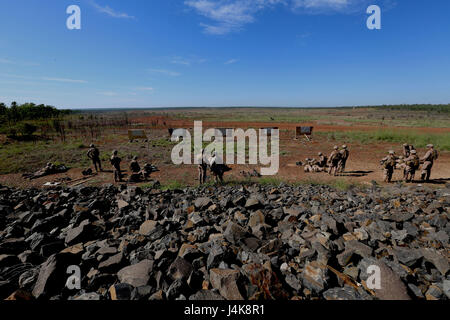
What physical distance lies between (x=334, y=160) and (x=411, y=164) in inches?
130

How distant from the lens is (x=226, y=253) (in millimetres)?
3662

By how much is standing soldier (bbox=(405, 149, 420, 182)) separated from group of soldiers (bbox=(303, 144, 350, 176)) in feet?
8.77

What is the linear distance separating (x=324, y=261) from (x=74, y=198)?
8.84 m

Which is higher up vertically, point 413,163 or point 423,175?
point 413,163

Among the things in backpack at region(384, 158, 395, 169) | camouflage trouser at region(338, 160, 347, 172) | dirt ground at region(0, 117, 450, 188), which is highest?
backpack at region(384, 158, 395, 169)

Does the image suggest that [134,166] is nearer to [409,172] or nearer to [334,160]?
[334,160]

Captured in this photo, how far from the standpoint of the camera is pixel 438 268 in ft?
11.2

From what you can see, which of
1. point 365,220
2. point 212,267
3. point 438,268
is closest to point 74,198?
point 212,267

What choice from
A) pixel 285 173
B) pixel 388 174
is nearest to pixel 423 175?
pixel 388 174

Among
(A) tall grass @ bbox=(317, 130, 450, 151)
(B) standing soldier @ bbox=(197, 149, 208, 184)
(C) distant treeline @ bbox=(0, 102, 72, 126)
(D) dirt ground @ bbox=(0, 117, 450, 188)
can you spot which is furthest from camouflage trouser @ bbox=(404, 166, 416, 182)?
(C) distant treeline @ bbox=(0, 102, 72, 126)

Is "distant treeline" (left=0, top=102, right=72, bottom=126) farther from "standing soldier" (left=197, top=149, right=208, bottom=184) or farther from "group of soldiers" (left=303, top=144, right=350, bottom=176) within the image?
"group of soldiers" (left=303, top=144, right=350, bottom=176)

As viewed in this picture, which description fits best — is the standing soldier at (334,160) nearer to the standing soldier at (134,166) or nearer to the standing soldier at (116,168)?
the standing soldier at (134,166)

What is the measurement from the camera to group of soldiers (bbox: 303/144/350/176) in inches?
469

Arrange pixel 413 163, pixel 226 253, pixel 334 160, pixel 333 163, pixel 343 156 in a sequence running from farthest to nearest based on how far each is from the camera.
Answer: pixel 333 163, pixel 334 160, pixel 343 156, pixel 413 163, pixel 226 253
